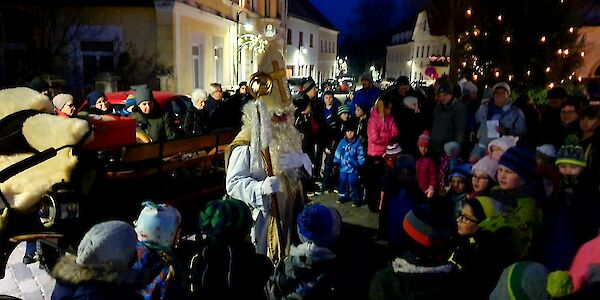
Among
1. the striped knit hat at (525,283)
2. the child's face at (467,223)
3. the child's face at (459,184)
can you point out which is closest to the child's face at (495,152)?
the child's face at (459,184)

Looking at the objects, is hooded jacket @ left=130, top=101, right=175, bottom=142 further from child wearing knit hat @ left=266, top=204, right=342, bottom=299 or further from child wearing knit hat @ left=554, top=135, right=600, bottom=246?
child wearing knit hat @ left=554, top=135, right=600, bottom=246

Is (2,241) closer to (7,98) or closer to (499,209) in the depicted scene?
(7,98)

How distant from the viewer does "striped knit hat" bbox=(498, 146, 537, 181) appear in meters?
3.60

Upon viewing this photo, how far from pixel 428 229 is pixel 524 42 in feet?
45.5

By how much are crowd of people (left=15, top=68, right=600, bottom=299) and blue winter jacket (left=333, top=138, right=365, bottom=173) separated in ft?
0.86

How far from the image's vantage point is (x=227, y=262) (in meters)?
2.64

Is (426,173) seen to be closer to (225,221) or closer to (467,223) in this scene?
(467,223)

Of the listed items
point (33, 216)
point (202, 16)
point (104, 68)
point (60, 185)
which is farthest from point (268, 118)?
point (202, 16)

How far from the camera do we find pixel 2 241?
349cm

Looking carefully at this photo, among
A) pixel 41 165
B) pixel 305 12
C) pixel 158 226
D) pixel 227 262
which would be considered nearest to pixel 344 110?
pixel 41 165

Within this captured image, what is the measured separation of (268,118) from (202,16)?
14.5 m

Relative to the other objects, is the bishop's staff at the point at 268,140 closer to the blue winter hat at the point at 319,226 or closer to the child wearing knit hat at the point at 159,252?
the child wearing knit hat at the point at 159,252

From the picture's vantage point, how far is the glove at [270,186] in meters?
3.39

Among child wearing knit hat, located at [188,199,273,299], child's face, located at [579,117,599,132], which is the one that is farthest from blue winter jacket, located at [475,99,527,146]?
child wearing knit hat, located at [188,199,273,299]
